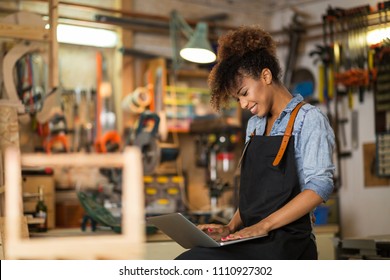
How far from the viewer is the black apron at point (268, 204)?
2412 mm

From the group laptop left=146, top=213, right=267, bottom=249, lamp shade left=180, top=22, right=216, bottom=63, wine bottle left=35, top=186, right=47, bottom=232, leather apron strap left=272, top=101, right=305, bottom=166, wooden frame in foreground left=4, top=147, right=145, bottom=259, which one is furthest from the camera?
lamp shade left=180, top=22, right=216, bottom=63

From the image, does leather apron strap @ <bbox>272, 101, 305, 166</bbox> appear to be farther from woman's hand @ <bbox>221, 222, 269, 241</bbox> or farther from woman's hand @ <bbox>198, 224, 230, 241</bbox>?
woman's hand @ <bbox>198, 224, 230, 241</bbox>

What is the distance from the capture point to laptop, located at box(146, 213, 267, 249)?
2326mm

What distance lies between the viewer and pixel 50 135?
6.68 meters

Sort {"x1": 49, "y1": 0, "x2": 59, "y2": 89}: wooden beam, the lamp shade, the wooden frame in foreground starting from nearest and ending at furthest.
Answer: the wooden frame in foreground < {"x1": 49, "y1": 0, "x2": 59, "y2": 89}: wooden beam < the lamp shade

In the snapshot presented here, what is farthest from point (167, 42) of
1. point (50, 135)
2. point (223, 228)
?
point (223, 228)

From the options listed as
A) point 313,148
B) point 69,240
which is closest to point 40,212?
point 69,240

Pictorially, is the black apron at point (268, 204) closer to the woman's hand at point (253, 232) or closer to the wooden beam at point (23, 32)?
the woman's hand at point (253, 232)

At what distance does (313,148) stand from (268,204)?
0.27 metres

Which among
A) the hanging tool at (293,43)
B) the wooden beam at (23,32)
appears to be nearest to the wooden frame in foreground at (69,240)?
the wooden beam at (23,32)

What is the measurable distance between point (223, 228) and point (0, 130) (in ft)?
4.47

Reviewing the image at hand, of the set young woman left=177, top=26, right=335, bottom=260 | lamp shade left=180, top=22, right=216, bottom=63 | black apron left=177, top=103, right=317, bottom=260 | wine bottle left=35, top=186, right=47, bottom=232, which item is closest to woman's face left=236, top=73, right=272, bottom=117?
young woman left=177, top=26, right=335, bottom=260

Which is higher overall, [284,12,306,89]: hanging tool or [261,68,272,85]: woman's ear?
[284,12,306,89]: hanging tool
